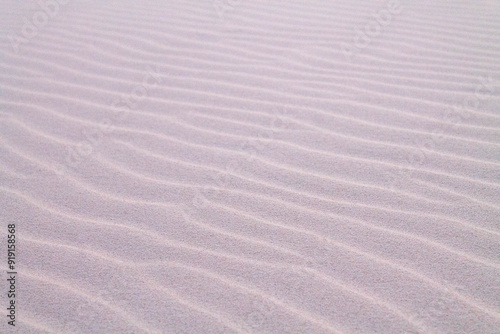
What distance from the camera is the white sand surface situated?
180cm

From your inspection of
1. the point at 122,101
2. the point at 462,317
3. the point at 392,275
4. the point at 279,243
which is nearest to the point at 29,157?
the point at 122,101

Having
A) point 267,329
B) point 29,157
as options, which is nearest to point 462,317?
point 267,329

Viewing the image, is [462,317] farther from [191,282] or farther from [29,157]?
[29,157]

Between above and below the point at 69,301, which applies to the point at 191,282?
above

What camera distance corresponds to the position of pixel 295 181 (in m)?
2.41

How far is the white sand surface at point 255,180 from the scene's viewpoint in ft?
5.90

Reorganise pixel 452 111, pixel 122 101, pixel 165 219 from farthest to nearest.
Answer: pixel 122 101, pixel 452 111, pixel 165 219

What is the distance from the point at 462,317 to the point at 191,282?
100 cm

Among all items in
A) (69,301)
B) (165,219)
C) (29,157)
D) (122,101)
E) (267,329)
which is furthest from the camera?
(122,101)

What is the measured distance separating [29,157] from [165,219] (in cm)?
100

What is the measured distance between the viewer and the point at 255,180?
95.7 inches

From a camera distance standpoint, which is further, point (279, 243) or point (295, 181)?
point (295, 181)

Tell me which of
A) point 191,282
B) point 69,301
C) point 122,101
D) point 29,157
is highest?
point 122,101

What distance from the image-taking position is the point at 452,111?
9.71ft
